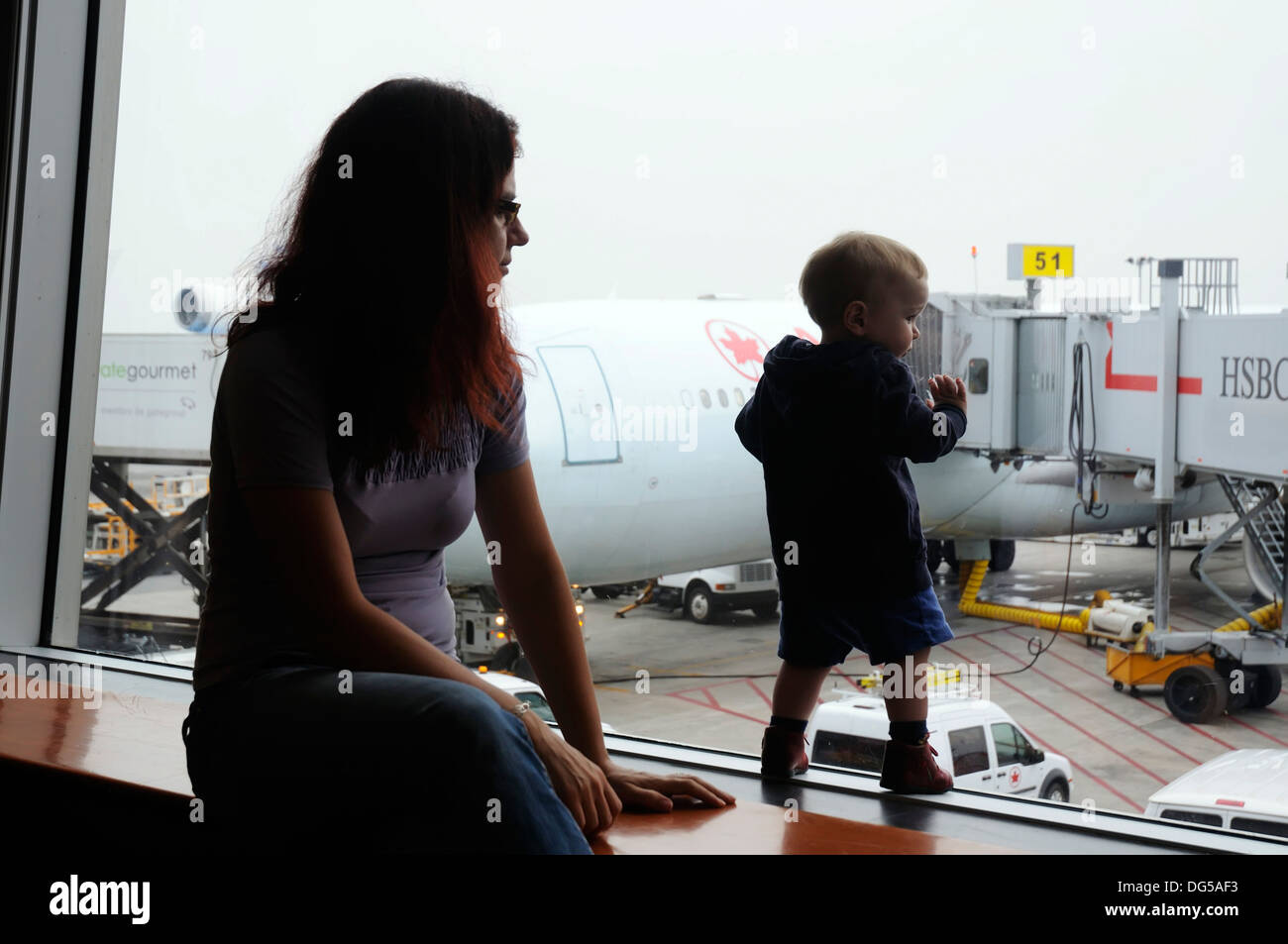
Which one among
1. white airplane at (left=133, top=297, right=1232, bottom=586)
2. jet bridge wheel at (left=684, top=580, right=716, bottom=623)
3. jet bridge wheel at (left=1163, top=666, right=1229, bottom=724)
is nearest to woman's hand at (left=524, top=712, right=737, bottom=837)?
jet bridge wheel at (left=1163, top=666, right=1229, bottom=724)

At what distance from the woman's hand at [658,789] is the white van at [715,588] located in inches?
207

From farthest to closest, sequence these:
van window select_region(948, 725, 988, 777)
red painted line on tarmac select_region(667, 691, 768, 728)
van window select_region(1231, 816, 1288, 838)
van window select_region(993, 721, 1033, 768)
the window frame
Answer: red painted line on tarmac select_region(667, 691, 768, 728), van window select_region(993, 721, 1033, 768), van window select_region(948, 725, 988, 777), the window frame, van window select_region(1231, 816, 1288, 838)

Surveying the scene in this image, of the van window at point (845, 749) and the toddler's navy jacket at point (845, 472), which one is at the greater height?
the toddler's navy jacket at point (845, 472)

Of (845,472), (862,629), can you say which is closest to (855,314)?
(845,472)

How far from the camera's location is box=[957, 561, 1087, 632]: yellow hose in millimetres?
4632

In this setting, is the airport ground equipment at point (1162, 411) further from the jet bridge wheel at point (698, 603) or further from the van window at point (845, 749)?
the jet bridge wheel at point (698, 603)

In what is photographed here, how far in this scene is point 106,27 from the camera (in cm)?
239

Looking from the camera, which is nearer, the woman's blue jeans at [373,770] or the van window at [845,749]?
the woman's blue jeans at [373,770]

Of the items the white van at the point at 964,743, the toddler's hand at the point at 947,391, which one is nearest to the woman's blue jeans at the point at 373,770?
the toddler's hand at the point at 947,391

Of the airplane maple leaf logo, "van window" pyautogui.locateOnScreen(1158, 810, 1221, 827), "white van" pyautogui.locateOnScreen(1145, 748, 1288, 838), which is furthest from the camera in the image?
the airplane maple leaf logo

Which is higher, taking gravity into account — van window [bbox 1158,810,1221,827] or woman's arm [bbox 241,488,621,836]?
woman's arm [bbox 241,488,621,836]

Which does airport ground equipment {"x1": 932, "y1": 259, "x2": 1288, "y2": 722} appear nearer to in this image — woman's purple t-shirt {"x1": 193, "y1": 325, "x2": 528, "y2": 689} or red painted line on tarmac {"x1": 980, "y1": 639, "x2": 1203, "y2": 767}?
red painted line on tarmac {"x1": 980, "y1": 639, "x2": 1203, "y2": 767}

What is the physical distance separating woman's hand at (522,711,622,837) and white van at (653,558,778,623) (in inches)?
219

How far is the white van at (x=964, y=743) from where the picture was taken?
2.19 meters
